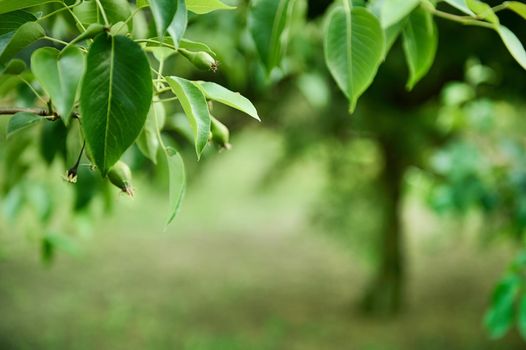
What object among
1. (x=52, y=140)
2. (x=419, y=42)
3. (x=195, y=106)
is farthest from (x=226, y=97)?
(x=52, y=140)

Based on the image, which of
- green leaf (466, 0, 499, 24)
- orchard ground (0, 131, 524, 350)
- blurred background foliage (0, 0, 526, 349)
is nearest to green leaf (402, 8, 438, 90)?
green leaf (466, 0, 499, 24)

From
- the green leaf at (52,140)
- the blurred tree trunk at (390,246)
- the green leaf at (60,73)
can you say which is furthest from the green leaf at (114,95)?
the blurred tree trunk at (390,246)

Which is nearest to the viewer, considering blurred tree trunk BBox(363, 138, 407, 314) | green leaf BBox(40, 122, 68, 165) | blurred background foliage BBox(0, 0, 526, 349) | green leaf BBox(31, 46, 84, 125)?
green leaf BBox(31, 46, 84, 125)

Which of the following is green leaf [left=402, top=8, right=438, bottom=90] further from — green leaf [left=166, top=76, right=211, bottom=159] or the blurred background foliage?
the blurred background foliage

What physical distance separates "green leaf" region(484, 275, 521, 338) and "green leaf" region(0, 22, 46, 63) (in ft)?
3.12

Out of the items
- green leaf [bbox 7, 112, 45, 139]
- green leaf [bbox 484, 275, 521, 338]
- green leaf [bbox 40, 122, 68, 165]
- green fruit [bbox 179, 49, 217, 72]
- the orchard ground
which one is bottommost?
the orchard ground

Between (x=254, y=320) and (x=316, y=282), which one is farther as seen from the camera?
(x=316, y=282)

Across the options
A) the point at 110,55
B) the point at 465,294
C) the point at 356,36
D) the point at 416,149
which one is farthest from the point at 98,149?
the point at 465,294

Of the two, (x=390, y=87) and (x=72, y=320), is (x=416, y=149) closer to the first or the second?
(x=390, y=87)

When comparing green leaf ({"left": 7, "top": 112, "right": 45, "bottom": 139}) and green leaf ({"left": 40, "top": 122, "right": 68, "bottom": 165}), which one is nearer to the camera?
green leaf ({"left": 7, "top": 112, "right": 45, "bottom": 139})

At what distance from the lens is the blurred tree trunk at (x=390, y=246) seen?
4.54 metres

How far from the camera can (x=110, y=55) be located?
37 centimetres

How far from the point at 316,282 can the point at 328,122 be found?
8.84 feet

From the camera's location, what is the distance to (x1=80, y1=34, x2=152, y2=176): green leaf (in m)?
0.37
